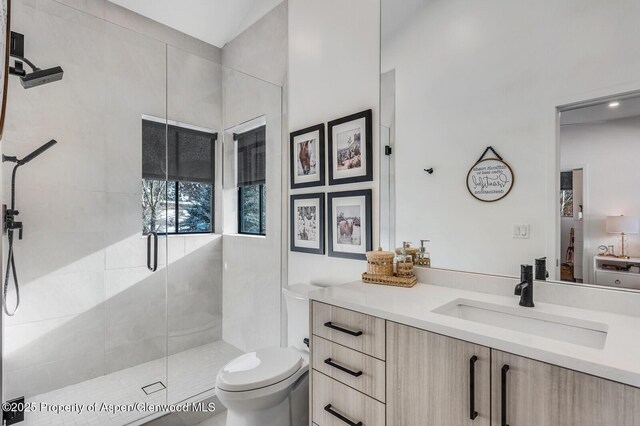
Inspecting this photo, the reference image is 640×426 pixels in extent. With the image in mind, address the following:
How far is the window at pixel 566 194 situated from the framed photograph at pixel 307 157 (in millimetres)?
1281

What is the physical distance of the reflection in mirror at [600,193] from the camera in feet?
3.65

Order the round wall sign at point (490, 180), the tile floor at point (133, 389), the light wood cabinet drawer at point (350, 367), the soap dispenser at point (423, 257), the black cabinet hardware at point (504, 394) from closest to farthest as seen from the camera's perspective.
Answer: the black cabinet hardware at point (504, 394) < the light wood cabinet drawer at point (350, 367) < the round wall sign at point (490, 180) < the soap dispenser at point (423, 257) < the tile floor at point (133, 389)

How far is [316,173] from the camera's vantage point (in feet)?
7.19

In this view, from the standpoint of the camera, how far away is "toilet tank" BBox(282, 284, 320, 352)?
1.89 m

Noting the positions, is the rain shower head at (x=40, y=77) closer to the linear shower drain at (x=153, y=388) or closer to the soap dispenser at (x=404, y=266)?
the linear shower drain at (x=153, y=388)

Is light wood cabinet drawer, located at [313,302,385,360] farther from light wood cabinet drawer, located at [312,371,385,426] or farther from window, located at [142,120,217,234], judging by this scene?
window, located at [142,120,217,234]

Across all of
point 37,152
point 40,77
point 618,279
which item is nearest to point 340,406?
point 618,279

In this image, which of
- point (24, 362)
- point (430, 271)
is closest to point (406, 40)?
point (430, 271)

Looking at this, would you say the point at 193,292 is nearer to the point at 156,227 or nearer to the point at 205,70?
the point at 156,227

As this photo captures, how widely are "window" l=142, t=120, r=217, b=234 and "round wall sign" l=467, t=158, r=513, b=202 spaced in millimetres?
1985

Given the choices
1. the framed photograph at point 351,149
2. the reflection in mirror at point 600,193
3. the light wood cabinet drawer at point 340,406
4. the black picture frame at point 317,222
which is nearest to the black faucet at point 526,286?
the reflection in mirror at point 600,193

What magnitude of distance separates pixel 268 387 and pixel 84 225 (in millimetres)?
1714

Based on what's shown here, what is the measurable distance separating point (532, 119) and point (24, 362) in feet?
10.1

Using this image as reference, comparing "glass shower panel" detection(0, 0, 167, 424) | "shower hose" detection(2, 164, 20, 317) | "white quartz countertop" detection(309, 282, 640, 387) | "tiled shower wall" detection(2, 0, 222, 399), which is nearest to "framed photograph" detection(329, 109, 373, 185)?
"white quartz countertop" detection(309, 282, 640, 387)
